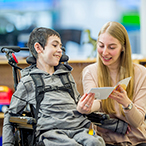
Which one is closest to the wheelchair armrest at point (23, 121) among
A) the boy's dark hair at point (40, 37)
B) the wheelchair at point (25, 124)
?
the wheelchair at point (25, 124)

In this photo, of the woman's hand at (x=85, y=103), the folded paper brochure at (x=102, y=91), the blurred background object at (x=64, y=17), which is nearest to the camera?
the folded paper brochure at (x=102, y=91)

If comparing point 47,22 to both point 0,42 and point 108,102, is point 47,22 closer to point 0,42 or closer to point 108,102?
point 0,42

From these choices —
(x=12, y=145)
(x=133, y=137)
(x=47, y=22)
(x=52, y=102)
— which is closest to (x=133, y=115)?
(x=133, y=137)

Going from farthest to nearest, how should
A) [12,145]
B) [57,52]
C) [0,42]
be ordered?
[0,42] < [57,52] < [12,145]

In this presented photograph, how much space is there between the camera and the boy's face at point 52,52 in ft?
4.31

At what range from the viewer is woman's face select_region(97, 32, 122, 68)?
1.36 m

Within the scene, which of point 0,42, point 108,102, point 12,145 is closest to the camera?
point 12,145

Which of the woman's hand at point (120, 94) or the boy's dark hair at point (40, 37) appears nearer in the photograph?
the woman's hand at point (120, 94)

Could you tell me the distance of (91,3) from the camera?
2.85 metres

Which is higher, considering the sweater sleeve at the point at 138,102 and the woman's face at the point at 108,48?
the woman's face at the point at 108,48

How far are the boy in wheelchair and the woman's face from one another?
23 cm

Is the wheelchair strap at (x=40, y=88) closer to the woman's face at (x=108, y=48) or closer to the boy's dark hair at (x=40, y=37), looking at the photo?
the boy's dark hair at (x=40, y=37)

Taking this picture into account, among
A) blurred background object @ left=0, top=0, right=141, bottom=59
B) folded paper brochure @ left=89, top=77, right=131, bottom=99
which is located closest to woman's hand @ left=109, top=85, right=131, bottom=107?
folded paper brochure @ left=89, top=77, right=131, bottom=99

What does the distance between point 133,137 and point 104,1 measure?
1922mm
